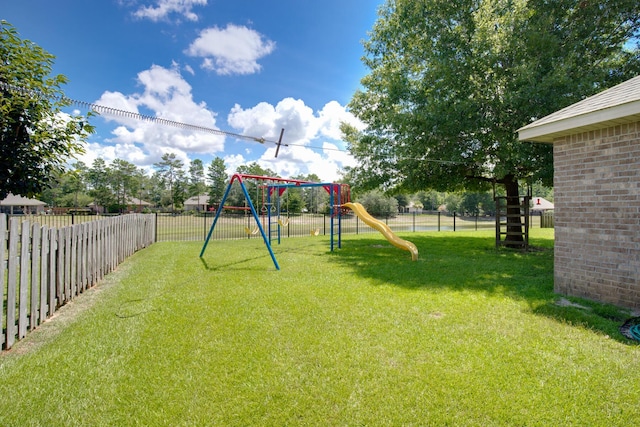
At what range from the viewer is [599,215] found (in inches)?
177

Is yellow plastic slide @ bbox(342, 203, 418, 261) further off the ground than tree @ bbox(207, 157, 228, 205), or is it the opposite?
tree @ bbox(207, 157, 228, 205)

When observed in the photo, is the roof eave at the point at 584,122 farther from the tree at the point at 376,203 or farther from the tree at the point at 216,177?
the tree at the point at 216,177

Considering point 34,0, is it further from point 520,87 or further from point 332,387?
point 520,87

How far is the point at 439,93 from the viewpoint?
995 cm

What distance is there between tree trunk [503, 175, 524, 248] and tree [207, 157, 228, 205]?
45776mm

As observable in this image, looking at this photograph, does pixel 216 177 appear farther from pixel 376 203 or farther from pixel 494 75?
pixel 494 75

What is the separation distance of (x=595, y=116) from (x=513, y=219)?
24.0ft

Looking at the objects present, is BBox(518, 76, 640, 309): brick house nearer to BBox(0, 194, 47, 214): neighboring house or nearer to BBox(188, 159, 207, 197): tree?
BBox(0, 194, 47, 214): neighboring house

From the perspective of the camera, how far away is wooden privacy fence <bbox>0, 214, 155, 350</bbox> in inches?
119

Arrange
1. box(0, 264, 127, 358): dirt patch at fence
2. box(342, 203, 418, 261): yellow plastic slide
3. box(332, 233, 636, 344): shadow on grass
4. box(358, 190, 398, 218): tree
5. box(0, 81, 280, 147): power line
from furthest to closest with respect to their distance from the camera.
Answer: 1. box(358, 190, 398, 218): tree
2. box(342, 203, 418, 261): yellow plastic slide
3. box(332, 233, 636, 344): shadow on grass
4. box(0, 81, 280, 147): power line
5. box(0, 264, 127, 358): dirt patch at fence

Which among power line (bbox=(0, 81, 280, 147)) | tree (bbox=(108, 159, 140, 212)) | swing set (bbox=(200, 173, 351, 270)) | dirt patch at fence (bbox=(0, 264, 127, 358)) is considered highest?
tree (bbox=(108, 159, 140, 212))

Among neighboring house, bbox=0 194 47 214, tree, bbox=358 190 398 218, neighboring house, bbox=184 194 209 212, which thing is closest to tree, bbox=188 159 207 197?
neighboring house, bbox=184 194 209 212

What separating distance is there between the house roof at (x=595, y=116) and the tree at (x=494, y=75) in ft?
11.3

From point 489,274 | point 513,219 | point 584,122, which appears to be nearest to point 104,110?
point 584,122
